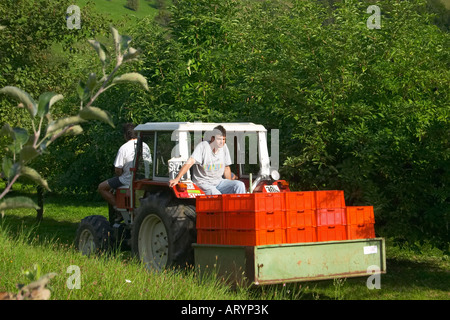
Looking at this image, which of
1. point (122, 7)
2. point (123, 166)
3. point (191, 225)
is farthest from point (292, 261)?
point (122, 7)

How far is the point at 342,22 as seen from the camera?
9.50m

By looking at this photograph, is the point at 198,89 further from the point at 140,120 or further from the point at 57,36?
the point at 57,36

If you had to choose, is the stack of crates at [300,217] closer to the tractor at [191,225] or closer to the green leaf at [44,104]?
the tractor at [191,225]

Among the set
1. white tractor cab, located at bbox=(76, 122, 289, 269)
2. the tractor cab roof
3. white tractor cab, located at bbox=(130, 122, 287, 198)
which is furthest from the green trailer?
the tractor cab roof

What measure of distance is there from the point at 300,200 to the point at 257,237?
2.04 feet

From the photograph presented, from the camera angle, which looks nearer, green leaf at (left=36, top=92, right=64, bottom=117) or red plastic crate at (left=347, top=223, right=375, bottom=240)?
green leaf at (left=36, top=92, right=64, bottom=117)

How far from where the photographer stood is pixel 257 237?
20.6 feet

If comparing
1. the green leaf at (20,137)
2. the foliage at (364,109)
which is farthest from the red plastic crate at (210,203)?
the green leaf at (20,137)

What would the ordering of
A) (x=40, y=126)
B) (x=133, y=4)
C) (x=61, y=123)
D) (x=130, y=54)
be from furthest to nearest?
(x=133, y=4)
(x=130, y=54)
(x=61, y=123)
(x=40, y=126)

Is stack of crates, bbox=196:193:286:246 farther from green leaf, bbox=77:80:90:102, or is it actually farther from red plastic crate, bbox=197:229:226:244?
green leaf, bbox=77:80:90:102

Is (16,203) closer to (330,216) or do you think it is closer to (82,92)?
(82,92)

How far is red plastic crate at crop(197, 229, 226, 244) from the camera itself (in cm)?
675

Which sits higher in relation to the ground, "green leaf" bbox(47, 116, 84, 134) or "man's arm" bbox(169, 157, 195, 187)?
"green leaf" bbox(47, 116, 84, 134)

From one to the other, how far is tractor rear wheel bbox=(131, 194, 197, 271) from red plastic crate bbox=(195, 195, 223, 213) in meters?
0.56
